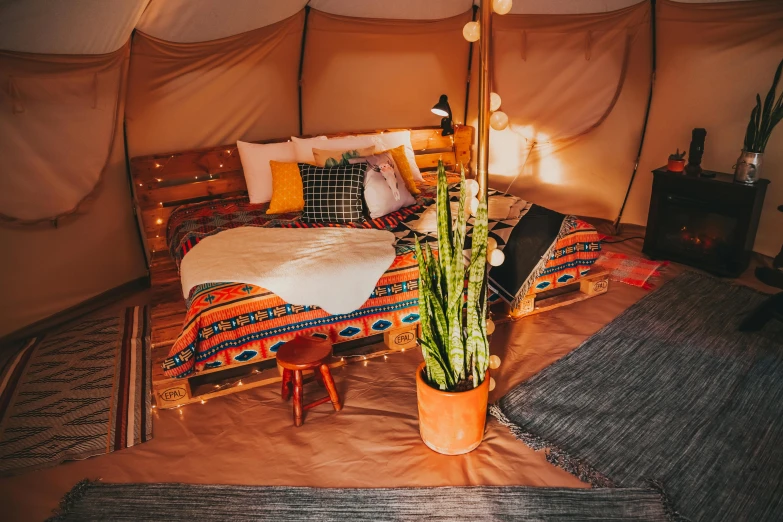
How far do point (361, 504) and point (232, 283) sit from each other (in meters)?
1.18

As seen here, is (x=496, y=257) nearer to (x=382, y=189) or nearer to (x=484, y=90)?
(x=484, y=90)

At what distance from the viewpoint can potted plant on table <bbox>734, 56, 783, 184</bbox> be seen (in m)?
3.28

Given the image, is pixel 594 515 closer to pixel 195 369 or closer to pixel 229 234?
pixel 195 369

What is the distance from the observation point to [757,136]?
11.1ft

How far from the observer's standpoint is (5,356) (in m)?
3.05

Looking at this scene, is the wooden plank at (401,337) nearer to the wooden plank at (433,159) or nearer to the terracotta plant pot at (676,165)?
the wooden plank at (433,159)

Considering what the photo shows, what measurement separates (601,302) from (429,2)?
2687mm

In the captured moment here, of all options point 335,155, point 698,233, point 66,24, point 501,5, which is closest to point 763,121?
point 698,233

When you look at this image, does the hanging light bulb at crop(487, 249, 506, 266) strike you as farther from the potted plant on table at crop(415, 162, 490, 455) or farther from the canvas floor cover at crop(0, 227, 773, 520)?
the canvas floor cover at crop(0, 227, 773, 520)

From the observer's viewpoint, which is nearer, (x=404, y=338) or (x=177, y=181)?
(x=404, y=338)

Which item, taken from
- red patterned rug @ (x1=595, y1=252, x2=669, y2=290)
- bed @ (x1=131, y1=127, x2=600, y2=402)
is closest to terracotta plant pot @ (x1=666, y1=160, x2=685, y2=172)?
red patterned rug @ (x1=595, y1=252, x2=669, y2=290)

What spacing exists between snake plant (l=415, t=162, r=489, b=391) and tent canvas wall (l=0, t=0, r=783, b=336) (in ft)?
6.32

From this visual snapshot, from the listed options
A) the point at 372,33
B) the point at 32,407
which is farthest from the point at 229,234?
the point at 372,33

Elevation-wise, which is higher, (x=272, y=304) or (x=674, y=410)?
(x=272, y=304)
